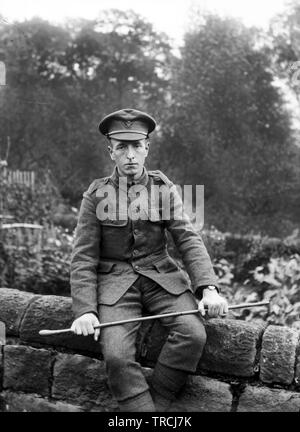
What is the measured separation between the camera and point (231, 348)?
8.48 feet

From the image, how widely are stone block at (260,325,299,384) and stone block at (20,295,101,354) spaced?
80 cm

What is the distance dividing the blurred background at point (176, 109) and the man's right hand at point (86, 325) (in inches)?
183

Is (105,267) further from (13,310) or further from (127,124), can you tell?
(127,124)

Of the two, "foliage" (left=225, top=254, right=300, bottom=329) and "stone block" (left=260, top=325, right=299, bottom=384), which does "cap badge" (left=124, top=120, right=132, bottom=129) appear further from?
"foliage" (left=225, top=254, right=300, bottom=329)

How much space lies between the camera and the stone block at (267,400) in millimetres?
2484

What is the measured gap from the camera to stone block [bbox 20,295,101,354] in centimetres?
278

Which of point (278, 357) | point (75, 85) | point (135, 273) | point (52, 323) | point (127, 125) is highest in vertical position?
point (75, 85)

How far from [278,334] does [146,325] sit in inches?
24.4

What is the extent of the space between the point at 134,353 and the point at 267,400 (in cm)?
64

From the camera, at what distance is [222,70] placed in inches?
447

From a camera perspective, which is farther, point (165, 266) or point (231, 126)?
point (231, 126)

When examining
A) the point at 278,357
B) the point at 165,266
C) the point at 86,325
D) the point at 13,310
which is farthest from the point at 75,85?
the point at 278,357
